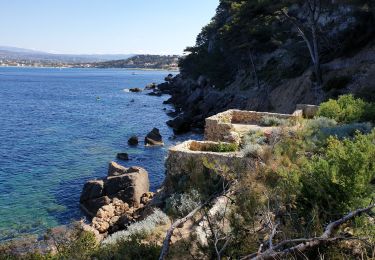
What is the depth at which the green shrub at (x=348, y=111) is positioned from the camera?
54.8ft

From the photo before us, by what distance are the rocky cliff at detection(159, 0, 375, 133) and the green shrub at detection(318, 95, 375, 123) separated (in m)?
6.69

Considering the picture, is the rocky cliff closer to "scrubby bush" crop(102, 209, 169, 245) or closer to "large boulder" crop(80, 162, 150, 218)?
"large boulder" crop(80, 162, 150, 218)

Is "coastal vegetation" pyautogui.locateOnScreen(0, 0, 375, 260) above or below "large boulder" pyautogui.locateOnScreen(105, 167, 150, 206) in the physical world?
above

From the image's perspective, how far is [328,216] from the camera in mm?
7910

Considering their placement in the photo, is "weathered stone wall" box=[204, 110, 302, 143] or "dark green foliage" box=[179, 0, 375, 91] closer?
"weathered stone wall" box=[204, 110, 302, 143]

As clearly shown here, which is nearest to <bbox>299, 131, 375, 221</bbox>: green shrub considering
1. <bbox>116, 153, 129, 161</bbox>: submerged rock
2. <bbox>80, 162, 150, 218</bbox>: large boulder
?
<bbox>80, 162, 150, 218</bbox>: large boulder

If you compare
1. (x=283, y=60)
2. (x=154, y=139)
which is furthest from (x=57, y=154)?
(x=283, y=60)

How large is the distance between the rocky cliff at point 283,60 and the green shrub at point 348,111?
6.69 meters

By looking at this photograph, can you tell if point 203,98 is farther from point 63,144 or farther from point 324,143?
point 324,143

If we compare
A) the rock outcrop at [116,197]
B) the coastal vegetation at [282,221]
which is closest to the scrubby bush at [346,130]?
the coastal vegetation at [282,221]

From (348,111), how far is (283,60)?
101ft

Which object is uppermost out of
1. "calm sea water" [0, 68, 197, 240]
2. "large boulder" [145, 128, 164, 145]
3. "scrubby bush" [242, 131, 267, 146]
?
"scrubby bush" [242, 131, 267, 146]

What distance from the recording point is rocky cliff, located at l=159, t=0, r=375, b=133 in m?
30.0

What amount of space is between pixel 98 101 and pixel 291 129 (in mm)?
65524
